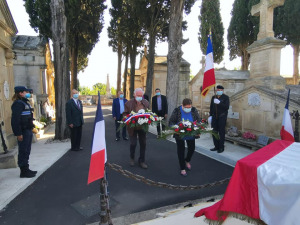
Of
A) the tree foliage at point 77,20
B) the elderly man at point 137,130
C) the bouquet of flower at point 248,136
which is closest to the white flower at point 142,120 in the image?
Answer: the elderly man at point 137,130

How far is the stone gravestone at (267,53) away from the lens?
7.07 m

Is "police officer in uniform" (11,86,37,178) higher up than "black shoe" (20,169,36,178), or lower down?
higher up

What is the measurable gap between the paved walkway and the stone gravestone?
8.09ft

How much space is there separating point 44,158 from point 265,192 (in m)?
5.98

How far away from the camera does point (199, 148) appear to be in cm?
694

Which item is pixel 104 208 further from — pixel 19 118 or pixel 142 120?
pixel 19 118

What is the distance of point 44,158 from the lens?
20.7 ft

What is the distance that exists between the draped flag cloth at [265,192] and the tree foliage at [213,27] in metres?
22.8

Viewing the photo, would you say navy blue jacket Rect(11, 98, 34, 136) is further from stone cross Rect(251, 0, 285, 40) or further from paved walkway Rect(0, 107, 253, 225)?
stone cross Rect(251, 0, 285, 40)

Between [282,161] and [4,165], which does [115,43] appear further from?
[282,161]

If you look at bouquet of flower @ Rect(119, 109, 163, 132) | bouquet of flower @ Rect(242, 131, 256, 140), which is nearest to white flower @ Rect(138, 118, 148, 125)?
bouquet of flower @ Rect(119, 109, 163, 132)

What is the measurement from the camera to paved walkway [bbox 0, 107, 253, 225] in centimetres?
412

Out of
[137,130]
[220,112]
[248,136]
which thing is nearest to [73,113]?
[137,130]

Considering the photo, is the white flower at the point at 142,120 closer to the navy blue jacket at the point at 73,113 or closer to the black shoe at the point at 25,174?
the black shoe at the point at 25,174
